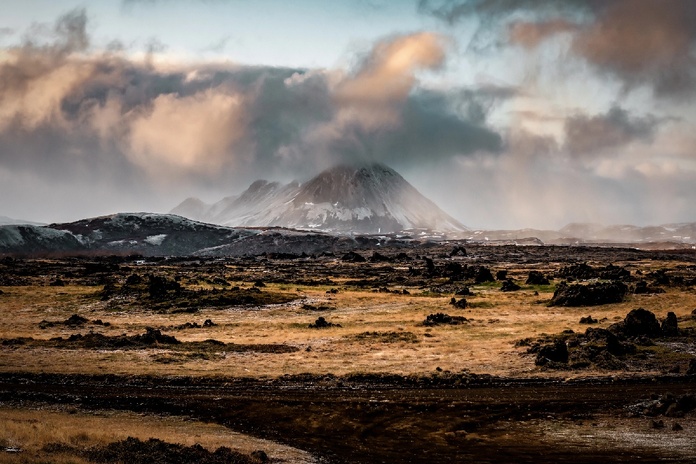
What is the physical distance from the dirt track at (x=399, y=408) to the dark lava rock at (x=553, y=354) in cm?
462

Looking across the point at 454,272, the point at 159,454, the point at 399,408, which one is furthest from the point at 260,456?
the point at 454,272

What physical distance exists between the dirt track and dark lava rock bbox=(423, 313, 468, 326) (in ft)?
80.2

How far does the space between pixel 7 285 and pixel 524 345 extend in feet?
285

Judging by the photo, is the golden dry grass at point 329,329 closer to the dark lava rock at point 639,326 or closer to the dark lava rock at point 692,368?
the dark lava rock at point 639,326

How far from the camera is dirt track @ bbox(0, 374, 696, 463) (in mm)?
27578

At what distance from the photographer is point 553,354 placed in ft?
153

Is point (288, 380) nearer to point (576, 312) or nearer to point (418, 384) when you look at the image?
point (418, 384)

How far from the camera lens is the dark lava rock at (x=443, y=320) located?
2630 inches

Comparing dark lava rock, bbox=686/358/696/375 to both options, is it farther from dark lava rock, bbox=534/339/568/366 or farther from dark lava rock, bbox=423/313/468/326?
dark lava rock, bbox=423/313/468/326

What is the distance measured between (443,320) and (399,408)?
3327 centimetres

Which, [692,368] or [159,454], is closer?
[159,454]

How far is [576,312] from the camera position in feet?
238

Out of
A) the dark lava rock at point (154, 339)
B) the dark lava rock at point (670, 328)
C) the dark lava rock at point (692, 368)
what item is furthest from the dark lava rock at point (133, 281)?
the dark lava rock at point (692, 368)

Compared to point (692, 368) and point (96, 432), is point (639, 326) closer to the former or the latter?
point (692, 368)
